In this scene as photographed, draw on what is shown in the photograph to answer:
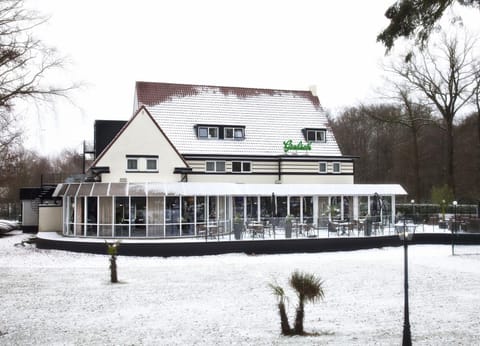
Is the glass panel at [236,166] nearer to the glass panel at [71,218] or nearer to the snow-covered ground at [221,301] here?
the glass panel at [71,218]

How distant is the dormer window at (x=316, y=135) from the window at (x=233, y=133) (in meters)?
4.92

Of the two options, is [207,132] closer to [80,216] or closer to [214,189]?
[214,189]

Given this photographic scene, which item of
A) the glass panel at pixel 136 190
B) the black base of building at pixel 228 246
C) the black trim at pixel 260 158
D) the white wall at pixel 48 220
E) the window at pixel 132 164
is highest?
the black trim at pixel 260 158

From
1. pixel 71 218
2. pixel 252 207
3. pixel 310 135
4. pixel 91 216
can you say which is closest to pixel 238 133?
pixel 310 135

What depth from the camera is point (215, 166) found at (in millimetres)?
34812

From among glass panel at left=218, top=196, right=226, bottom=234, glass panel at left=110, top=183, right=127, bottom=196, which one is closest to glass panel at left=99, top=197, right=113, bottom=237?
glass panel at left=110, top=183, right=127, bottom=196

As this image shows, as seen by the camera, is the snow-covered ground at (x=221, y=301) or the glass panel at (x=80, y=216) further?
the glass panel at (x=80, y=216)

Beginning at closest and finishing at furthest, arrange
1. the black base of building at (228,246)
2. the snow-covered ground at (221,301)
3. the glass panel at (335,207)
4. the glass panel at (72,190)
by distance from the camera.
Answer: the snow-covered ground at (221,301)
the black base of building at (228,246)
the glass panel at (72,190)
the glass panel at (335,207)

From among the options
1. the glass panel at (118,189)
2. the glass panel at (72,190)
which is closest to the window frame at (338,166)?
the glass panel at (118,189)

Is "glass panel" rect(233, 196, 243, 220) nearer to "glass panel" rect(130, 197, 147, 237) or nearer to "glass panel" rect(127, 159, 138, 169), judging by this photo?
"glass panel" rect(127, 159, 138, 169)

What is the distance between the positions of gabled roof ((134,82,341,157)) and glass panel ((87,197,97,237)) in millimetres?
8433

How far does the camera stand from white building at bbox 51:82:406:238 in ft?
89.1

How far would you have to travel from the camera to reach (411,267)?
70.0 feet

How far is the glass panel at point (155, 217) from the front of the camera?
2683cm
